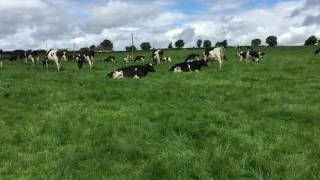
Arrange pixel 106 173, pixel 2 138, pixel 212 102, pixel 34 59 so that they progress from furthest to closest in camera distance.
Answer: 1. pixel 34 59
2. pixel 212 102
3. pixel 2 138
4. pixel 106 173

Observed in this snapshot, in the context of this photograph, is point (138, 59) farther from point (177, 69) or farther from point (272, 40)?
point (272, 40)

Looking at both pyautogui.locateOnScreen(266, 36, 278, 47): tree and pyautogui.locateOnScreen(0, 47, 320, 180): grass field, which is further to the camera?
pyautogui.locateOnScreen(266, 36, 278, 47): tree

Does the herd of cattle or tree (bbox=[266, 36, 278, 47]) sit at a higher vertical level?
tree (bbox=[266, 36, 278, 47])

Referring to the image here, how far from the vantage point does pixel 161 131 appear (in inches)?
487

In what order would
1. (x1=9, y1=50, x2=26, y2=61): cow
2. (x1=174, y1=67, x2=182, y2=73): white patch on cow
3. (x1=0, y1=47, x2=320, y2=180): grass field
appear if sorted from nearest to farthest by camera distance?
1. (x1=0, y1=47, x2=320, y2=180): grass field
2. (x1=174, y1=67, x2=182, y2=73): white patch on cow
3. (x1=9, y1=50, x2=26, y2=61): cow

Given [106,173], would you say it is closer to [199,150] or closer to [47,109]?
[199,150]

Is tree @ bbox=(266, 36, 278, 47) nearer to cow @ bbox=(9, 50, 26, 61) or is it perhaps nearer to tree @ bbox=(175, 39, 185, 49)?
tree @ bbox=(175, 39, 185, 49)

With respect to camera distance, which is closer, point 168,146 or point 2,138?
point 168,146

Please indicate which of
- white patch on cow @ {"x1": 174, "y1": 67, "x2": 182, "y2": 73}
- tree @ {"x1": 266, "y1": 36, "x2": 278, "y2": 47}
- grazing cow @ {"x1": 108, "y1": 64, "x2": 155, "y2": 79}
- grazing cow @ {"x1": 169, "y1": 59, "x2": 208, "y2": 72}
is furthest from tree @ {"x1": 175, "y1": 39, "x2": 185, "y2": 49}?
grazing cow @ {"x1": 108, "y1": 64, "x2": 155, "y2": 79}

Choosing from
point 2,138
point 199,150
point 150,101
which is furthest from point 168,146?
point 150,101

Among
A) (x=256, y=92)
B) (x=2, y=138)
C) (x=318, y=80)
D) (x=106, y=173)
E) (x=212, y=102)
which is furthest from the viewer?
(x=318, y=80)

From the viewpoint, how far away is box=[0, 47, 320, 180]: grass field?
928cm

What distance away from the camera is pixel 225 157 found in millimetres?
9781

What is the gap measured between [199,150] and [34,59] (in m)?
42.7
